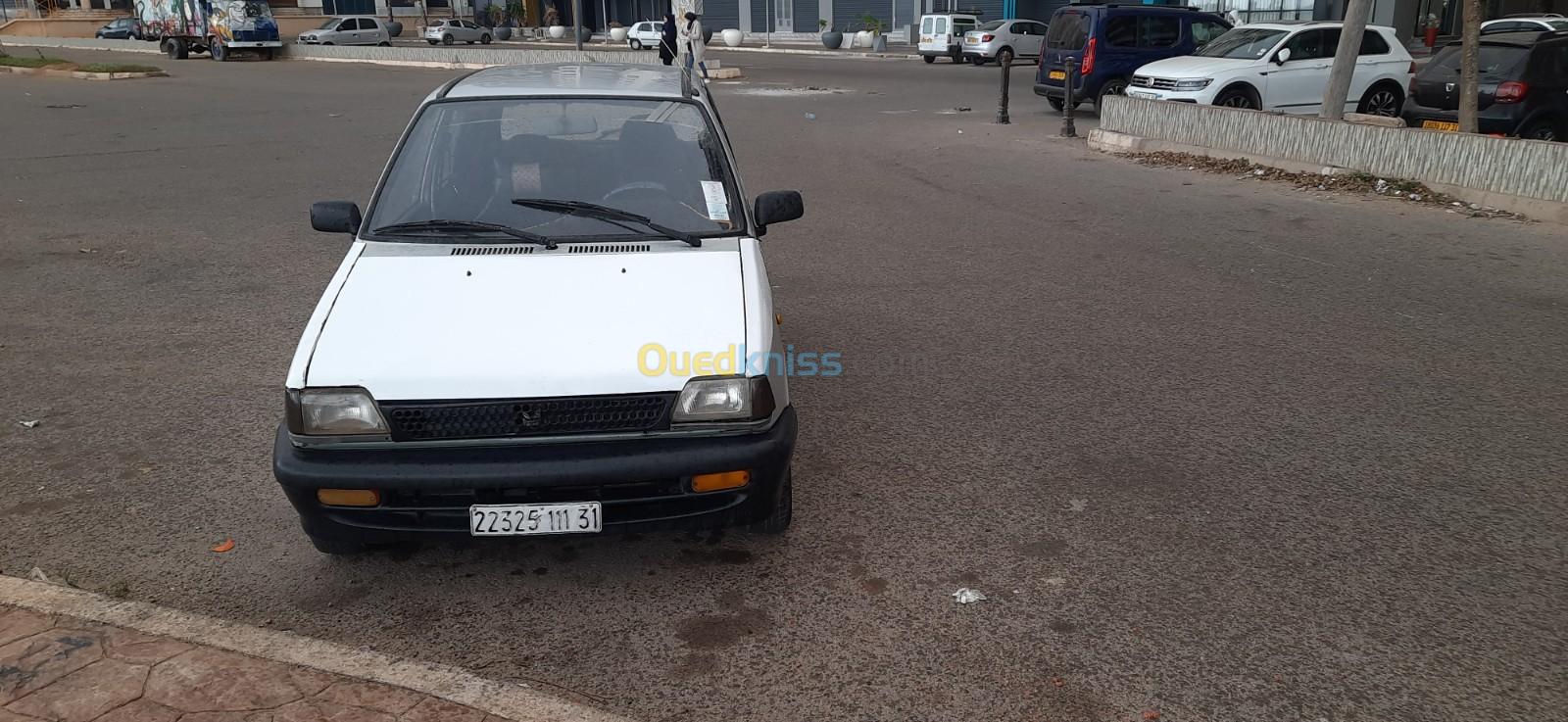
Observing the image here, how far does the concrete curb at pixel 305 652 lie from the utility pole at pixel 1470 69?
11697mm

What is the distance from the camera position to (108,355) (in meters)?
6.32

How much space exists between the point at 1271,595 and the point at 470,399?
9.07 feet

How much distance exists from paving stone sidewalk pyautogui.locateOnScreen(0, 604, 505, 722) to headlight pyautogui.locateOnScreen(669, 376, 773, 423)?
3.61ft

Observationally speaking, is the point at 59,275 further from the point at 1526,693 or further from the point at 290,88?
the point at 290,88

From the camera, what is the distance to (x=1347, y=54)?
12.8 m

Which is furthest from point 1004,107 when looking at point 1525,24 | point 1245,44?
point 1525,24

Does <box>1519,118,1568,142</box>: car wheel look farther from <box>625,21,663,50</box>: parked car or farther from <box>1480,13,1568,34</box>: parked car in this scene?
<box>625,21,663,50</box>: parked car

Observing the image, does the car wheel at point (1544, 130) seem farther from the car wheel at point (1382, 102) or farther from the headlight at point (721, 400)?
the headlight at point (721, 400)

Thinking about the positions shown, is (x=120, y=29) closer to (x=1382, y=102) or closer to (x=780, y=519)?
(x=1382, y=102)

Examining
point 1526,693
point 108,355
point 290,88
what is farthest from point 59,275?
point 290,88

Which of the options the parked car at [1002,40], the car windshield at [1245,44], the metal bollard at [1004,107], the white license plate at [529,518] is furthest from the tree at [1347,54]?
the parked car at [1002,40]

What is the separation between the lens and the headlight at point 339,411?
135 inches

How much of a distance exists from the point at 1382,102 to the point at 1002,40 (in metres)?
18.9

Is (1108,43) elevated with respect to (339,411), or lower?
elevated
